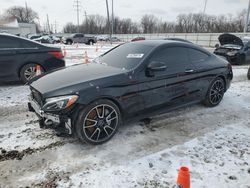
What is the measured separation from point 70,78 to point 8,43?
382 centimetres

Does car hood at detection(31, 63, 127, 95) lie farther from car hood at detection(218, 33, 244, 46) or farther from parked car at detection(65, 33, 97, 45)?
parked car at detection(65, 33, 97, 45)

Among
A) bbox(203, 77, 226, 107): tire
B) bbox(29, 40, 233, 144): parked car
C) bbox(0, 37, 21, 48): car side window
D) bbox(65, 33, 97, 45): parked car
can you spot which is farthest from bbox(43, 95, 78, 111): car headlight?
bbox(65, 33, 97, 45): parked car

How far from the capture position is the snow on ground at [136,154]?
254 centimetres

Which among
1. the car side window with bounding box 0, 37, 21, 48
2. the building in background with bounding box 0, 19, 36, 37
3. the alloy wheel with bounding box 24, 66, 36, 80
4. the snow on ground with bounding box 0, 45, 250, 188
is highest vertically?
the building in background with bounding box 0, 19, 36, 37

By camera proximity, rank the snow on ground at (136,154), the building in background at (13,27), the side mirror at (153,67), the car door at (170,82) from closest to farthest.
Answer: the snow on ground at (136,154)
the side mirror at (153,67)
the car door at (170,82)
the building in background at (13,27)

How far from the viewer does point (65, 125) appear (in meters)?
2.96

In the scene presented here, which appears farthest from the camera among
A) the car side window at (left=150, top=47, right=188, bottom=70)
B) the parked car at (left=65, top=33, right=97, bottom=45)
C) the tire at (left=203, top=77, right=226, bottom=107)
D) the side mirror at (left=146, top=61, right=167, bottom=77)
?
the parked car at (left=65, top=33, right=97, bottom=45)

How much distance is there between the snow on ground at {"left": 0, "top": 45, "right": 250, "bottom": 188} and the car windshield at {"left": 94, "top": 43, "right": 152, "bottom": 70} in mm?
1150

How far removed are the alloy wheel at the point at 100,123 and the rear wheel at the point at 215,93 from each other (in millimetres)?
2546

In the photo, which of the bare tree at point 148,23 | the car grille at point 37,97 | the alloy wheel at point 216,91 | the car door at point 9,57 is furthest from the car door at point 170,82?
the bare tree at point 148,23

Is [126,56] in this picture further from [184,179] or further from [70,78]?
[184,179]

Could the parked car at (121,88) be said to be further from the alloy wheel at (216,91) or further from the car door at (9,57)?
the car door at (9,57)

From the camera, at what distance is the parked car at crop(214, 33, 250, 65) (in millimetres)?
11178

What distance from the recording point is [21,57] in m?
6.06
